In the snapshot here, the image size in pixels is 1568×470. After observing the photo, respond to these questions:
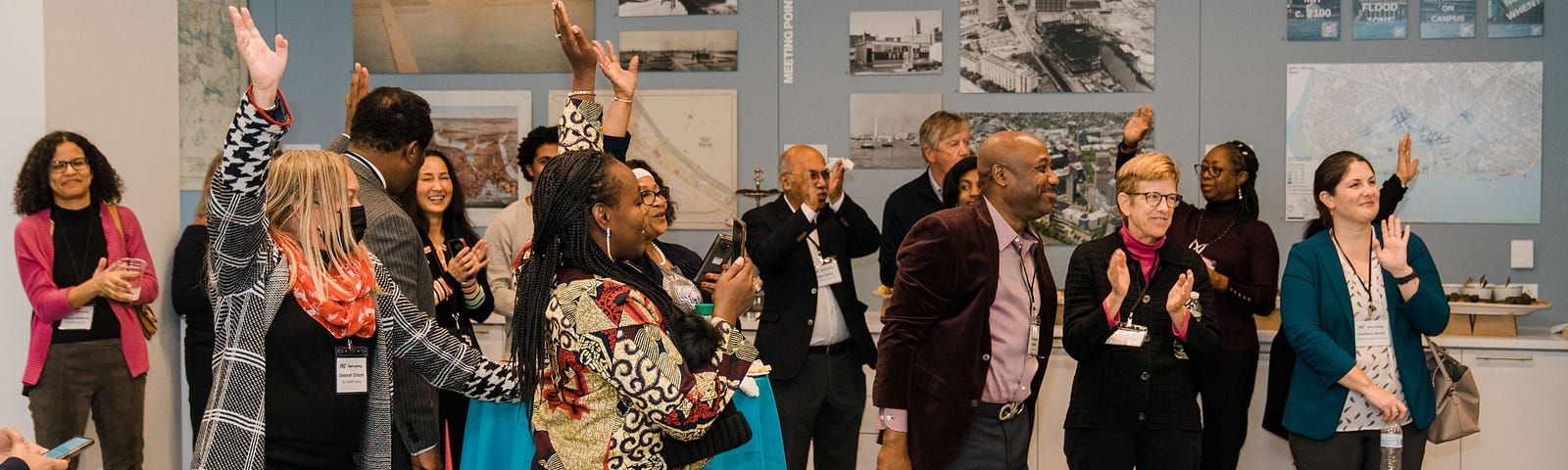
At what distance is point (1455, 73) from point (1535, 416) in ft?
5.58

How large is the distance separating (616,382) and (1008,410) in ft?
4.60

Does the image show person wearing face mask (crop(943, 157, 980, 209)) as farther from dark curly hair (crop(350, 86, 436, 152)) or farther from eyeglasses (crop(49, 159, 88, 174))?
eyeglasses (crop(49, 159, 88, 174))

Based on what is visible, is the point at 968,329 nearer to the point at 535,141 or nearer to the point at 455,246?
the point at 455,246

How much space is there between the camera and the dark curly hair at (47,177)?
4.19 metres

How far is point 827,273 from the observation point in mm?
4770

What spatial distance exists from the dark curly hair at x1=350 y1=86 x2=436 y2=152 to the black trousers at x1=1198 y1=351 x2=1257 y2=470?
307 cm

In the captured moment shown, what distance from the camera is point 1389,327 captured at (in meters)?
4.01

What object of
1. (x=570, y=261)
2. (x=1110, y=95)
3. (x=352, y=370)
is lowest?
(x=352, y=370)

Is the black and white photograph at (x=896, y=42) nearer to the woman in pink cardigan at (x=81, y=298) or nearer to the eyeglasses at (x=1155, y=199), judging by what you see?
the eyeglasses at (x=1155, y=199)

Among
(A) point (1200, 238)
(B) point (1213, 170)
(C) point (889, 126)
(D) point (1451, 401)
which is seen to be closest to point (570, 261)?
(D) point (1451, 401)

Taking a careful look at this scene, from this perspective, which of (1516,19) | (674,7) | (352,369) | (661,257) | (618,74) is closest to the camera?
(352,369)

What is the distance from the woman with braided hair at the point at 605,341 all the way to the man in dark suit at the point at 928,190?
8.97 ft

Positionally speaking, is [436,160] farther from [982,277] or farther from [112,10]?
[982,277]

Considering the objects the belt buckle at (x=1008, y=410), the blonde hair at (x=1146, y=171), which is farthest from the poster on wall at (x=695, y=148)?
the belt buckle at (x=1008, y=410)
